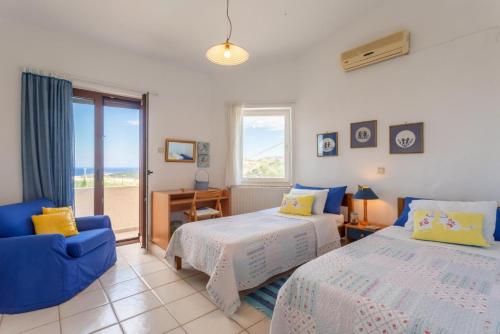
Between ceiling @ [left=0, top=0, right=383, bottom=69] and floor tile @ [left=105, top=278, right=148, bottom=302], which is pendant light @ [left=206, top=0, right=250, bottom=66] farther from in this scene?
floor tile @ [left=105, top=278, right=148, bottom=302]

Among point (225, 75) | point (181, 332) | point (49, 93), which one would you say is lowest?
point (181, 332)

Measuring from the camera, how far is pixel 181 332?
5.67 ft

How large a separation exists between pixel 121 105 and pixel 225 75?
1731mm

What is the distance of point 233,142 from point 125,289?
2547 mm

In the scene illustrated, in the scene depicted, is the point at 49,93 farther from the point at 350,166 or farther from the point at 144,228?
the point at 350,166

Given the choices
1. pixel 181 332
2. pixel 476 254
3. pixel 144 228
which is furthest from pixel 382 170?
pixel 144 228

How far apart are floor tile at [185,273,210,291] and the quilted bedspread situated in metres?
1.17

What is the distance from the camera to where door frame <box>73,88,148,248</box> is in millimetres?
3393

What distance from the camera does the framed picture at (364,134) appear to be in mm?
3072

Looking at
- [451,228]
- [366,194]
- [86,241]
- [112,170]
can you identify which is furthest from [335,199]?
[112,170]

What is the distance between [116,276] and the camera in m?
2.61

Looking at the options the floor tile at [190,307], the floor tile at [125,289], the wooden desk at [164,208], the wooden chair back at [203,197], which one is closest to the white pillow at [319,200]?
the wooden chair back at [203,197]

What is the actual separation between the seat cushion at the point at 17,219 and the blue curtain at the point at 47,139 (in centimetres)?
31

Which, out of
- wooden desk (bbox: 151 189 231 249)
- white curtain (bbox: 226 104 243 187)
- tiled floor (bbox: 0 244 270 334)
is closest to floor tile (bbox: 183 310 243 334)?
tiled floor (bbox: 0 244 270 334)
